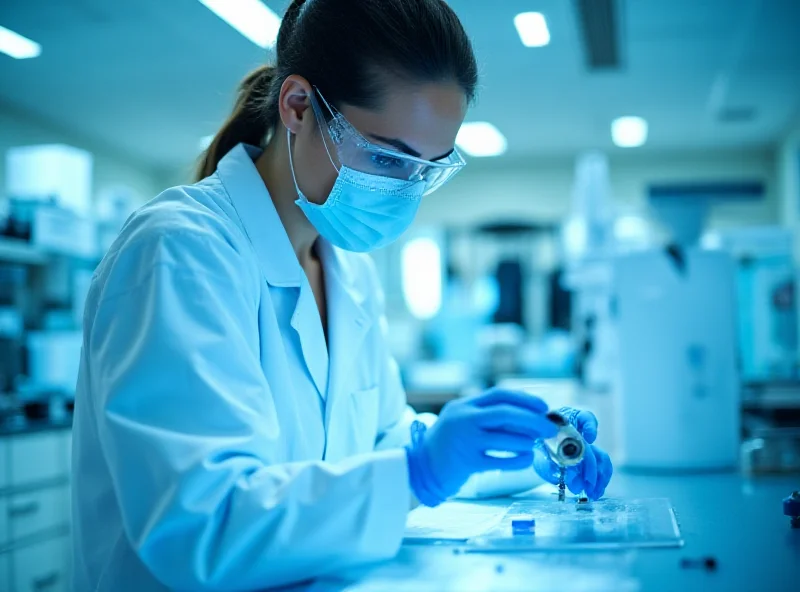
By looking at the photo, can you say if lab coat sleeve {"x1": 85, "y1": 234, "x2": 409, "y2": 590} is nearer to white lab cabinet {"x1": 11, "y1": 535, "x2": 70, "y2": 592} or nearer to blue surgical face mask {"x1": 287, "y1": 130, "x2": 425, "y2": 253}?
blue surgical face mask {"x1": 287, "y1": 130, "x2": 425, "y2": 253}

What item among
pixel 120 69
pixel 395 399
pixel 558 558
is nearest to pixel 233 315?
pixel 558 558

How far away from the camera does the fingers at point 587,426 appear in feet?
3.61

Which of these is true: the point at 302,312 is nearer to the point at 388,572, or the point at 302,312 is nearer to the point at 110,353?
the point at 110,353

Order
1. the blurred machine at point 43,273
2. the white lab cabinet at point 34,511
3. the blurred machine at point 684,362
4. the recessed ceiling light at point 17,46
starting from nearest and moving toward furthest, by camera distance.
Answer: the blurred machine at point 684,362
the white lab cabinet at point 34,511
the blurred machine at point 43,273
the recessed ceiling light at point 17,46

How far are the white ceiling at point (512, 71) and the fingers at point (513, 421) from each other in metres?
3.24

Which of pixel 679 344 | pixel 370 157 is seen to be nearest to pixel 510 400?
pixel 370 157

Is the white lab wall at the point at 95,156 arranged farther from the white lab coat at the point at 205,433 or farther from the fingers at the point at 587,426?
the fingers at the point at 587,426

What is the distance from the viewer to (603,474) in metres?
1.04

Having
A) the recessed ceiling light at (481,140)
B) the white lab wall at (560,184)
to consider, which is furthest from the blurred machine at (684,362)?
the white lab wall at (560,184)

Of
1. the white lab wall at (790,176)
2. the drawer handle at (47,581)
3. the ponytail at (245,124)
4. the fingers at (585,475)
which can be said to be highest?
the white lab wall at (790,176)

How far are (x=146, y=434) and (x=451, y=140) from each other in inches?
22.6

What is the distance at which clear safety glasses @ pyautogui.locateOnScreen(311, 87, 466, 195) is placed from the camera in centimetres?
107

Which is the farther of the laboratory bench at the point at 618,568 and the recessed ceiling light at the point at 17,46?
the recessed ceiling light at the point at 17,46

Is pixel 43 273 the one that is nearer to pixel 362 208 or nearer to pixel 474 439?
pixel 362 208
